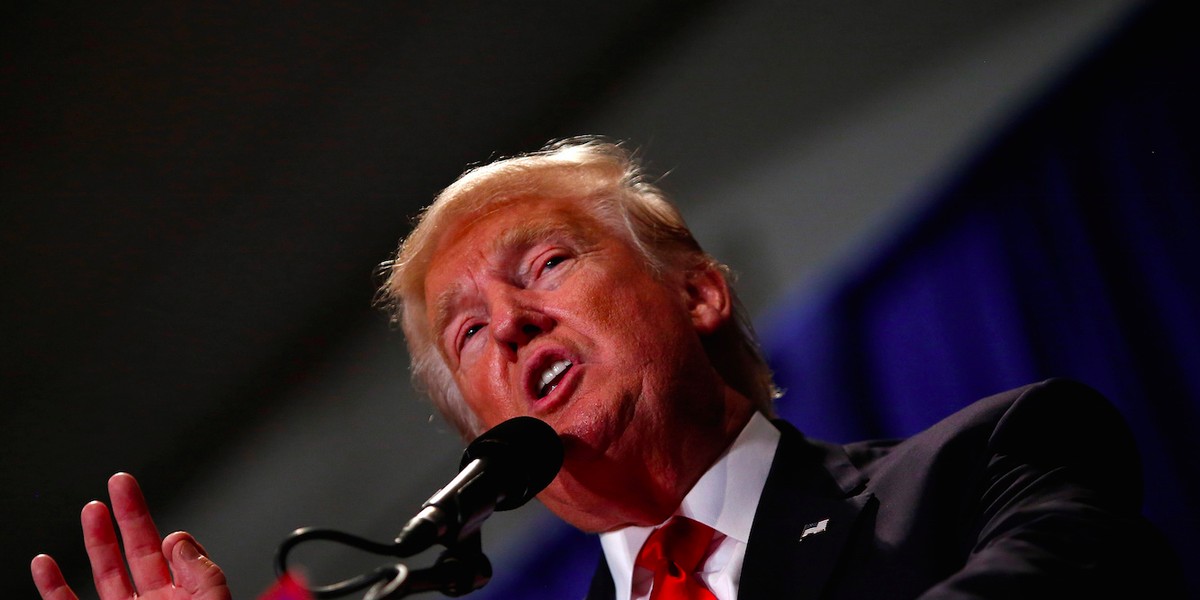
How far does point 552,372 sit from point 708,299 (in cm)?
47

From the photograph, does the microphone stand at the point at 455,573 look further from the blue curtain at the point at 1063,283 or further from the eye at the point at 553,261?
the blue curtain at the point at 1063,283

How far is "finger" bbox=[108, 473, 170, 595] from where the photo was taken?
1646 mm

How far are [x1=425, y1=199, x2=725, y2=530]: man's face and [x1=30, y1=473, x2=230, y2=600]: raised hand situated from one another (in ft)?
1.96

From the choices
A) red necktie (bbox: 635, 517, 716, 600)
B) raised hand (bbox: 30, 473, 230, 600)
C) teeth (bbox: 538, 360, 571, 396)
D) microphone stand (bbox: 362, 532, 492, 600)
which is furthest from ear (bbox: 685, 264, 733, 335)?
raised hand (bbox: 30, 473, 230, 600)

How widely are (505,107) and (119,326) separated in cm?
149

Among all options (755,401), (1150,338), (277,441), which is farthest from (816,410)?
(277,441)

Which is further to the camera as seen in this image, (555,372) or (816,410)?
(816,410)

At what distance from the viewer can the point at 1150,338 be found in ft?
6.22

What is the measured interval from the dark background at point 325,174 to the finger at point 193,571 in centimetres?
140

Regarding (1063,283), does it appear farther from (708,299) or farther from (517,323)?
(517,323)

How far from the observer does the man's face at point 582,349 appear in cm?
171

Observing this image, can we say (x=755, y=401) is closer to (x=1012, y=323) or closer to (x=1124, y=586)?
(x=1012, y=323)

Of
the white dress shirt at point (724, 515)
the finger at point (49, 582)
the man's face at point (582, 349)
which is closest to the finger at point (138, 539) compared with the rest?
the finger at point (49, 582)

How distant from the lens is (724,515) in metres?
1.67
